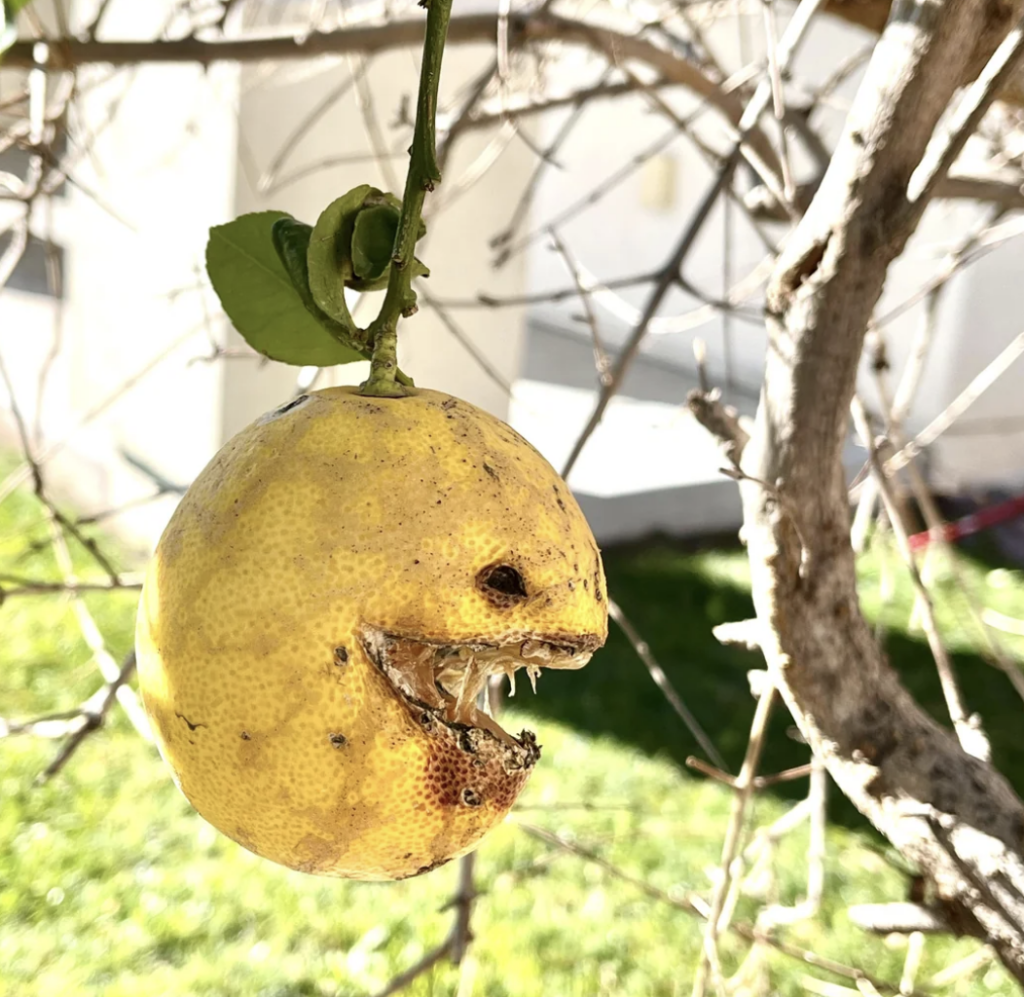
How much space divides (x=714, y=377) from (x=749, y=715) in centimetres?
390

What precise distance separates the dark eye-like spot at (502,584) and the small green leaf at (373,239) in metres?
Answer: 0.20

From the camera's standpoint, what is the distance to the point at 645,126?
21.9 ft

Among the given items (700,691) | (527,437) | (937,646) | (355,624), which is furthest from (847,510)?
(527,437)

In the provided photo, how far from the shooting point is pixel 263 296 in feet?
2.42

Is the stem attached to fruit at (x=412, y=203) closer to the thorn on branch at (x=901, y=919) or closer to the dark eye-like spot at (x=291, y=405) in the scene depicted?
the dark eye-like spot at (x=291, y=405)

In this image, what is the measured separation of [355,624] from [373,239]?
0.24 metres

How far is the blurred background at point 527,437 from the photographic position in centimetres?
138

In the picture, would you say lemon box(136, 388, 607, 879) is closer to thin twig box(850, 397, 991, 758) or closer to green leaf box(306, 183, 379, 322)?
green leaf box(306, 183, 379, 322)

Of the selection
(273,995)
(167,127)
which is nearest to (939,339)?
(167,127)

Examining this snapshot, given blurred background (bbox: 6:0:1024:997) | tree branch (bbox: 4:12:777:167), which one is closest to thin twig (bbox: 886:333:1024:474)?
blurred background (bbox: 6:0:1024:997)

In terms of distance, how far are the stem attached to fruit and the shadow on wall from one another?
8.63 ft

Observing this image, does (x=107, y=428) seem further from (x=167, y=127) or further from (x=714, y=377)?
(x=714, y=377)

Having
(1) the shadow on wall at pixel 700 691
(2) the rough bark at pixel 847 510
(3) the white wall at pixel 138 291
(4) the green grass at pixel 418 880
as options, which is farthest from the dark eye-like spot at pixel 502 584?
(3) the white wall at pixel 138 291

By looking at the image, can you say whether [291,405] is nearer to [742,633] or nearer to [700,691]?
[742,633]
